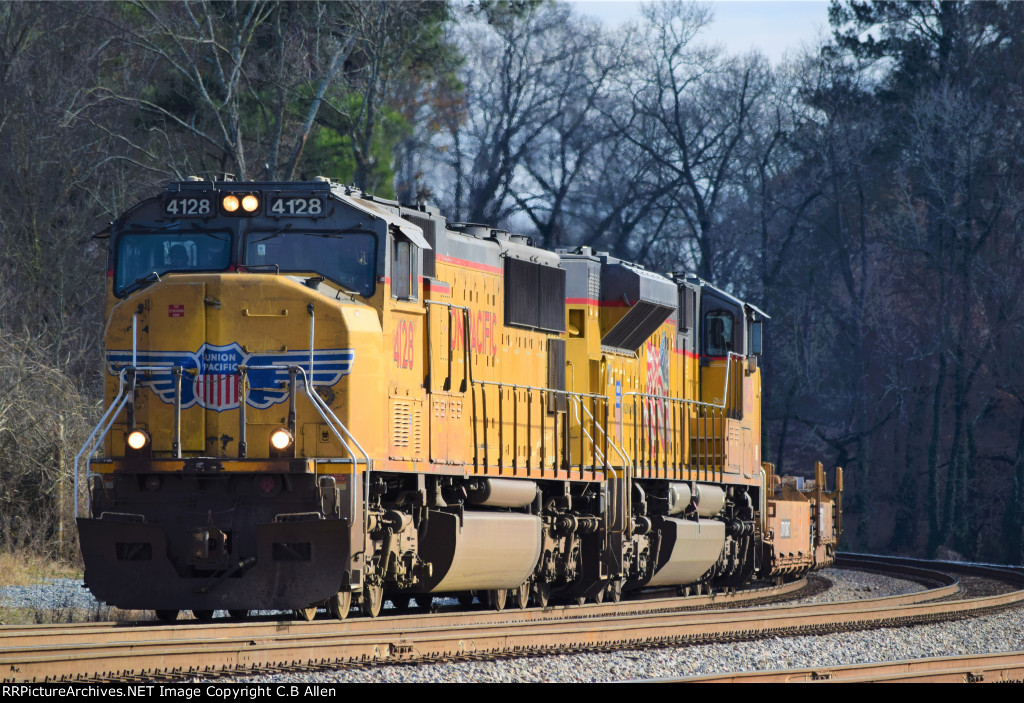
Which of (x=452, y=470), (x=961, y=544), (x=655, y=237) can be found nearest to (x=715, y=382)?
(x=452, y=470)

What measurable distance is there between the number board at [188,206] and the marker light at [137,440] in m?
1.94

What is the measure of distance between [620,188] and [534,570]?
2764 centimetres

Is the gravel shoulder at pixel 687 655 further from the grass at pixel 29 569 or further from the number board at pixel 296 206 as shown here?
the number board at pixel 296 206

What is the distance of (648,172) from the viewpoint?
1580 inches

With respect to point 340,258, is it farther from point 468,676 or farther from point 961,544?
point 961,544

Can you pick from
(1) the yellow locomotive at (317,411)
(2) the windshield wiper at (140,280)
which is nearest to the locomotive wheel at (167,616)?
(1) the yellow locomotive at (317,411)

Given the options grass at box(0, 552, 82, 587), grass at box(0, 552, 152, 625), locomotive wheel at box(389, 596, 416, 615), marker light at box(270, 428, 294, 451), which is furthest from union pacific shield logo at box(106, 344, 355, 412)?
grass at box(0, 552, 82, 587)

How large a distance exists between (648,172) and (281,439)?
101 ft

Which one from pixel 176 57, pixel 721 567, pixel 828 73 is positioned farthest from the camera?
pixel 828 73

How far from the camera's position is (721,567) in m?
18.7

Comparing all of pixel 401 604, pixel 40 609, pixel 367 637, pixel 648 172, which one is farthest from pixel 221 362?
pixel 648 172

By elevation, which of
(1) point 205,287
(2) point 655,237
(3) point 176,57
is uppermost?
(3) point 176,57

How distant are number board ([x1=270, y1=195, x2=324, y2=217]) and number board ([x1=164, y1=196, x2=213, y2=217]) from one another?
56 centimetres

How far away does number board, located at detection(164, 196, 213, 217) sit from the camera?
11.4 metres
